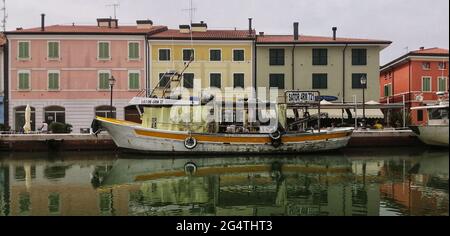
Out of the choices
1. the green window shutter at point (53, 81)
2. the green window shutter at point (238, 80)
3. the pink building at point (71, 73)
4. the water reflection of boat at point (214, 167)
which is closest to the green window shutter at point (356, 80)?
the green window shutter at point (238, 80)

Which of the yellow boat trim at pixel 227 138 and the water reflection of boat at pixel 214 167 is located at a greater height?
the yellow boat trim at pixel 227 138

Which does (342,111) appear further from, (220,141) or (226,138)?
(220,141)

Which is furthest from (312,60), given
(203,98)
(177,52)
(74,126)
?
(74,126)

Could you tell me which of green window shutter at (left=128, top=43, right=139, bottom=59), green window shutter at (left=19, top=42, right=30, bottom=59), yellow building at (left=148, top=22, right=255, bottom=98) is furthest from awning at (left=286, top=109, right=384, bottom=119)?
green window shutter at (left=19, top=42, right=30, bottom=59)

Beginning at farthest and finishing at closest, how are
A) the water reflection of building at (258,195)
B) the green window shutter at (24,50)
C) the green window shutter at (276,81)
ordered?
the green window shutter at (276,81) → the green window shutter at (24,50) → the water reflection of building at (258,195)

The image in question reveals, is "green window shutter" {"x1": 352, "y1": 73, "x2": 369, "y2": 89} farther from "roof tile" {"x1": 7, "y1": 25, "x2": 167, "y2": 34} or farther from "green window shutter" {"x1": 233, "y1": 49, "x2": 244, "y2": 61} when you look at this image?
"roof tile" {"x1": 7, "y1": 25, "x2": 167, "y2": 34}

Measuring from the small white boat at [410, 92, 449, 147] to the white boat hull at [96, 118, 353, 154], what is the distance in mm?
20965

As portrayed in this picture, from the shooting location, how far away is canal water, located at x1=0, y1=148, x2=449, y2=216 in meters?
10.4

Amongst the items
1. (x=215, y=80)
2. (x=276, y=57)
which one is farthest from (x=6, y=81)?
(x=276, y=57)

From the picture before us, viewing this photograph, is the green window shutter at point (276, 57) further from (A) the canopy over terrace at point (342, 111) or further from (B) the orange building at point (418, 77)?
(B) the orange building at point (418, 77)

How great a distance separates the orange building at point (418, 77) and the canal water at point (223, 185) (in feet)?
2.02

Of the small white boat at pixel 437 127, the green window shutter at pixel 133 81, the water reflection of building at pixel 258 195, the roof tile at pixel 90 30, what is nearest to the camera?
the small white boat at pixel 437 127

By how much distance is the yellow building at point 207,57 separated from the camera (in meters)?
36.8
